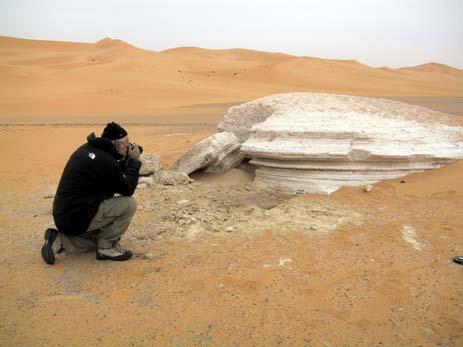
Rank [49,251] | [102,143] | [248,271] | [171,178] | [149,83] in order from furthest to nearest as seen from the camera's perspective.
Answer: [149,83], [171,178], [49,251], [102,143], [248,271]

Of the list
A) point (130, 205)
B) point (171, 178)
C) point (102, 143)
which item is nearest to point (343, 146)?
point (171, 178)

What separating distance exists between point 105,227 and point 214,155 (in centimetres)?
266

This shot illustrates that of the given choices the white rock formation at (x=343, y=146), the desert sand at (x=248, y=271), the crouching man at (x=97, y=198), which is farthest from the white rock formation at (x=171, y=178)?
the crouching man at (x=97, y=198)

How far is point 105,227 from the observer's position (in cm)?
370

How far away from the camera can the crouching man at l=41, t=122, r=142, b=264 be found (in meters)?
3.45

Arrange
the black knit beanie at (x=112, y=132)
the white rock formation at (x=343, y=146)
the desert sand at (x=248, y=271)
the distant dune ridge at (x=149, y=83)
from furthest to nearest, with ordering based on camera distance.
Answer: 1. the distant dune ridge at (x=149, y=83)
2. the white rock formation at (x=343, y=146)
3. the black knit beanie at (x=112, y=132)
4. the desert sand at (x=248, y=271)

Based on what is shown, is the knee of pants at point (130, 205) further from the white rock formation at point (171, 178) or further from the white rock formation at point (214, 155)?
the white rock formation at point (214, 155)

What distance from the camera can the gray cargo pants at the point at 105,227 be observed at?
358 cm

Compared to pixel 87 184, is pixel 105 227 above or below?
below

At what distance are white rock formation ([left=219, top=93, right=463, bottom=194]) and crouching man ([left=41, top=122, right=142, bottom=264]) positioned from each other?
92.9 inches

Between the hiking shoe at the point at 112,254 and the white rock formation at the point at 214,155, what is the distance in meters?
2.62

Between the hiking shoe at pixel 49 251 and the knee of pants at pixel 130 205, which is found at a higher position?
the knee of pants at pixel 130 205

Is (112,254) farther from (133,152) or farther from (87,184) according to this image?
(133,152)

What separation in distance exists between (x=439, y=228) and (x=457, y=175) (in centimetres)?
154
